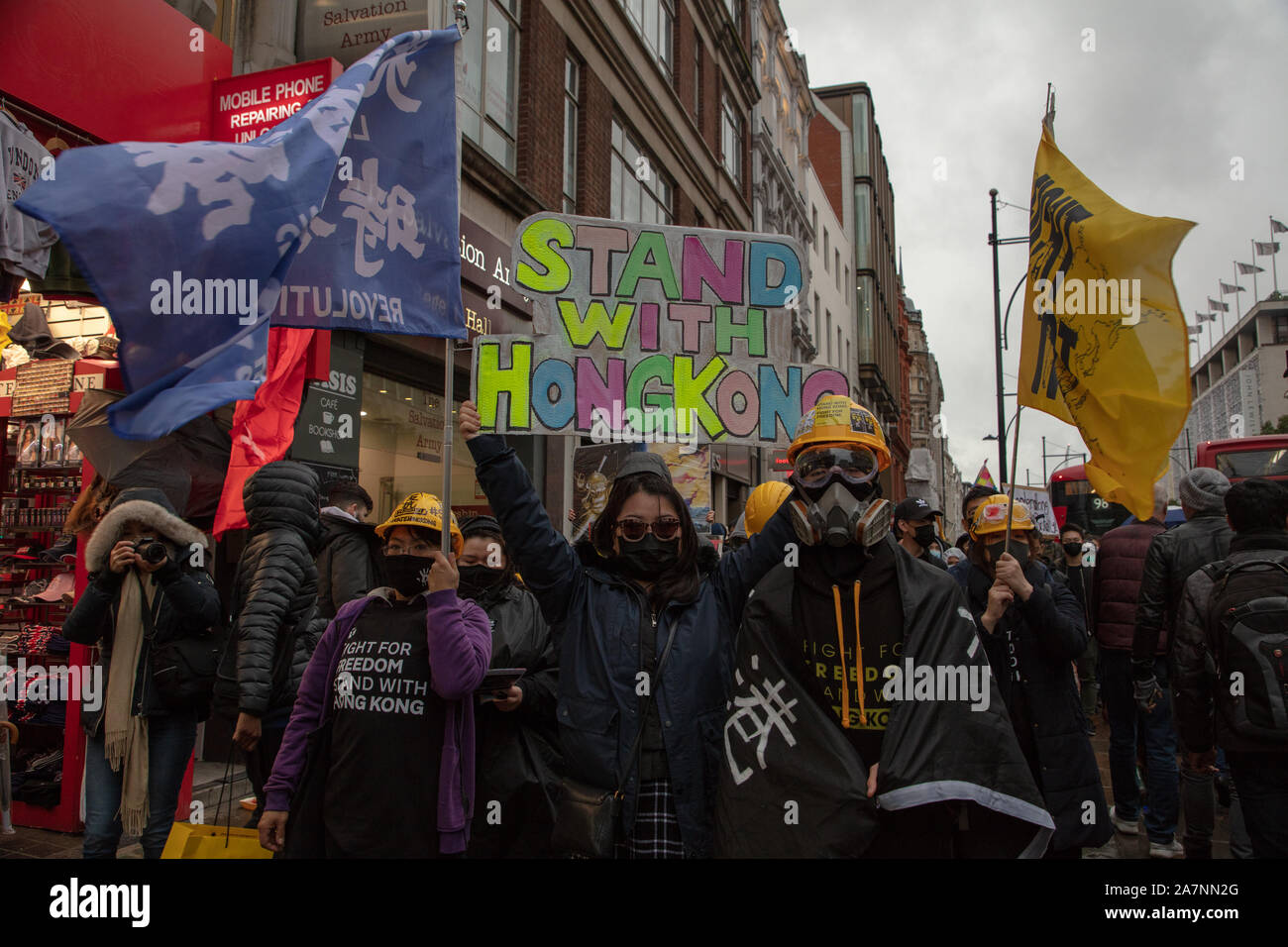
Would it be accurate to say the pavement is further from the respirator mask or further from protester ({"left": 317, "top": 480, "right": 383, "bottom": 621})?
the respirator mask

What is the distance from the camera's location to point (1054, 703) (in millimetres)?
3625

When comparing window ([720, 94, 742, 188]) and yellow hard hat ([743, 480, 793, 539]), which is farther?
window ([720, 94, 742, 188])

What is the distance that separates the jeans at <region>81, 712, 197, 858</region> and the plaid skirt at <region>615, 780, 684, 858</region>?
265 centimetres

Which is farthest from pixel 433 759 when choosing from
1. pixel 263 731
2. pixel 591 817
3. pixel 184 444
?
pixel 184 444

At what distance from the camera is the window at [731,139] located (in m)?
21.9

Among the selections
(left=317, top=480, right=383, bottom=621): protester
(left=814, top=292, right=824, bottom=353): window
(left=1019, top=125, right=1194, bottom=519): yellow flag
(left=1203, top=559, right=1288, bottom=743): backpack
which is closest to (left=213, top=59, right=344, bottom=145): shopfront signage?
(left=317, top=480, right=383, bottom=621): protester

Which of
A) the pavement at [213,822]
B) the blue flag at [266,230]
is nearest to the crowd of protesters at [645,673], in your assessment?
the blue flag at [266,230]

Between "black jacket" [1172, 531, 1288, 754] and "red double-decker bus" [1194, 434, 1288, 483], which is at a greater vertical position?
"red double-decker bus" [1194, 434, 1288, 483]

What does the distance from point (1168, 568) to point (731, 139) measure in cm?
2064

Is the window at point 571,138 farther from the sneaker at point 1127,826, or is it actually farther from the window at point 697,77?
the sneaker at point 1127,826

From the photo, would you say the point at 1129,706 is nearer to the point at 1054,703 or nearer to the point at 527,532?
the point at 1054,703

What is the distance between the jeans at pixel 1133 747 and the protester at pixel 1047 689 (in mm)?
2179

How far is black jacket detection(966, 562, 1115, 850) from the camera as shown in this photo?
11.3ft

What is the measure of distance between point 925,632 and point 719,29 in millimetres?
21842
